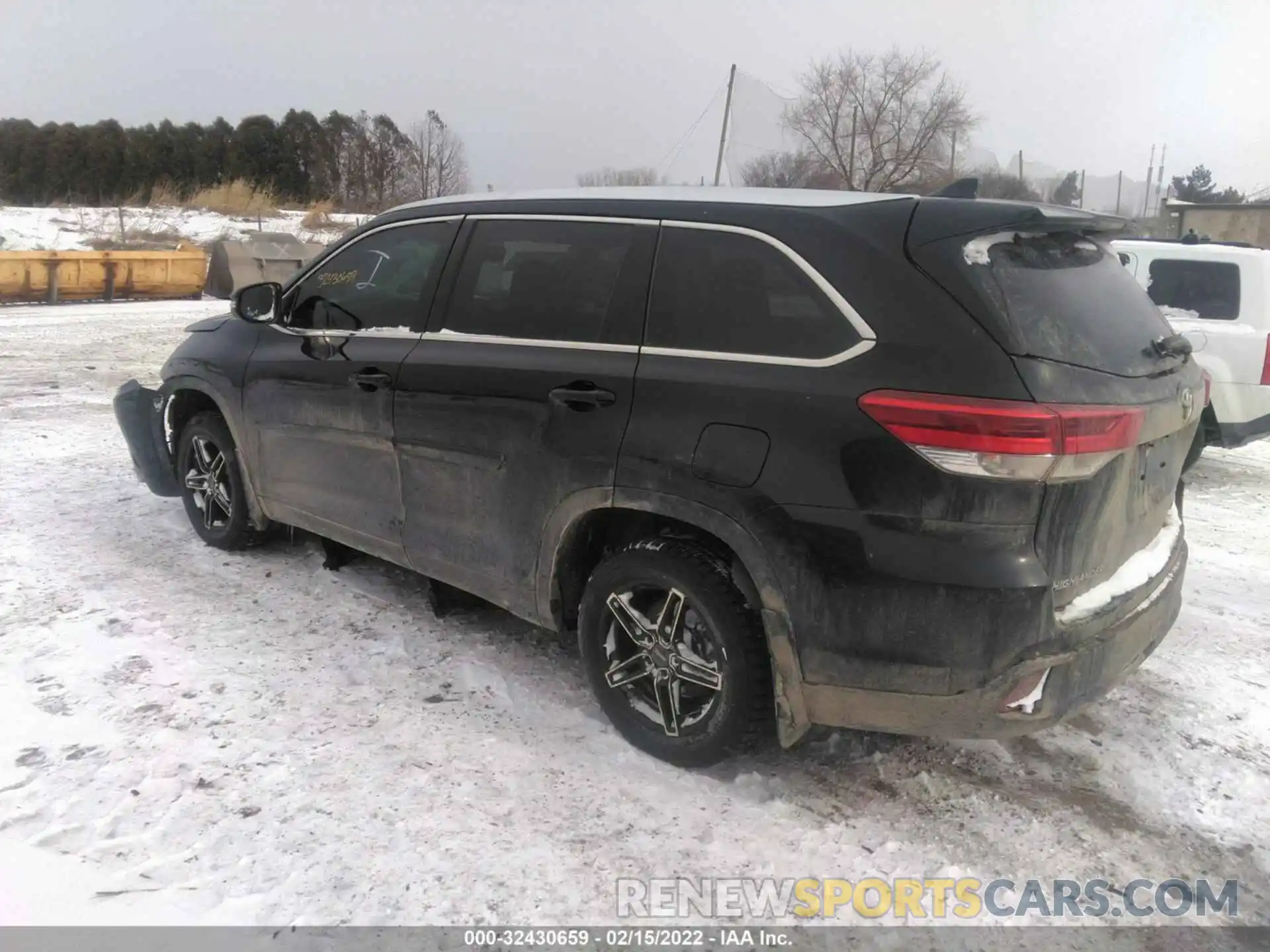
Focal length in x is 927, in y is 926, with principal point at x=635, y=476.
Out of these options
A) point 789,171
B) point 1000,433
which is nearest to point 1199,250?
point 1000,433

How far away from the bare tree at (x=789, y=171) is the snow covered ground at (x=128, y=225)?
12.6m

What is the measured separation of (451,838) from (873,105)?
35429 millimetres

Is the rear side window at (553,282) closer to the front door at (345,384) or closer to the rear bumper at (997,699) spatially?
the front door at (345,384)

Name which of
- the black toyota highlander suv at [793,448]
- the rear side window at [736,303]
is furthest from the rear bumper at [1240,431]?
the rear side window at [736,303]

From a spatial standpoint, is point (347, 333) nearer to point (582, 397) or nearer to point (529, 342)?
point (529, 342)

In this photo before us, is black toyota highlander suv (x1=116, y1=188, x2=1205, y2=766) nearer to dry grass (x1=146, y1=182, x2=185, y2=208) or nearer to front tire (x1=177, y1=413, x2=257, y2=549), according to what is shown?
front tire (x1=177, y1=413, x2=257, y2=549)

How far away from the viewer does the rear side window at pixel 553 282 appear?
3191mm

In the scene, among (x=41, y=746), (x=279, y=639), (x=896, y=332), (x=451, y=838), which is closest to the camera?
(x=896, y=332)

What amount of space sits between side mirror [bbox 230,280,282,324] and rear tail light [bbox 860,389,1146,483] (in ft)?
10.5

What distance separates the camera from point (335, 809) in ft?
9.48

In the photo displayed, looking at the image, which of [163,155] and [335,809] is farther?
[163,155]

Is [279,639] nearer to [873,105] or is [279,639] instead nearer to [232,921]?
[232,921]

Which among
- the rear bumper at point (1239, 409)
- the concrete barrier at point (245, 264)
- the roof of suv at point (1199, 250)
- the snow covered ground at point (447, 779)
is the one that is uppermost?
the concrete barrier at point (245, 264)

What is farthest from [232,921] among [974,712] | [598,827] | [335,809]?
[974,712]
